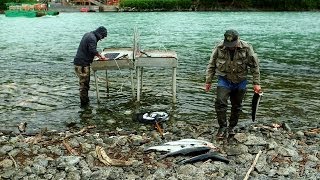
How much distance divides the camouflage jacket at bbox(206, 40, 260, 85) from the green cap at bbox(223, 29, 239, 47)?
0.22 meters

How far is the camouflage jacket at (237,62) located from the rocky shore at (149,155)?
1280 millimetres

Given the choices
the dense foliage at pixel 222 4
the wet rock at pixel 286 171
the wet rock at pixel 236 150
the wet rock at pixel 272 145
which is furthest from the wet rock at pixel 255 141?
the dense foliage at pixel 222 4

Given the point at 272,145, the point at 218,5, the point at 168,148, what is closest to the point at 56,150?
the point at 168,148

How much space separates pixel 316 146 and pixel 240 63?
88.4 inches

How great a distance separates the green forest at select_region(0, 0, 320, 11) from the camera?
107125 millimetres

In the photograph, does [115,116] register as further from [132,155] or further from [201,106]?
[132,155]

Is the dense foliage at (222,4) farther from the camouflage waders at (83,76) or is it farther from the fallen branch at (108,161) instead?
the fallen branch at (108,161)

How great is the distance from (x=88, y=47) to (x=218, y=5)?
104 meters

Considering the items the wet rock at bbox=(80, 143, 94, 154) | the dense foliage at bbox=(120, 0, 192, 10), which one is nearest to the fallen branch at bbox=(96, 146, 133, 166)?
the wet rock at bbox=(80, 143, 94, 154)

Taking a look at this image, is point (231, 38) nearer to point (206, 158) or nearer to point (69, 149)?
point (206, 158)

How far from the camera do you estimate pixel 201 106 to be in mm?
13344

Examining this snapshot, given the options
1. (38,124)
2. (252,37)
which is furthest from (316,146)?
(252,37)

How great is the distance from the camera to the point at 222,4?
113500 millimetres

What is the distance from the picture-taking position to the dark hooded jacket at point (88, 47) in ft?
39.8
